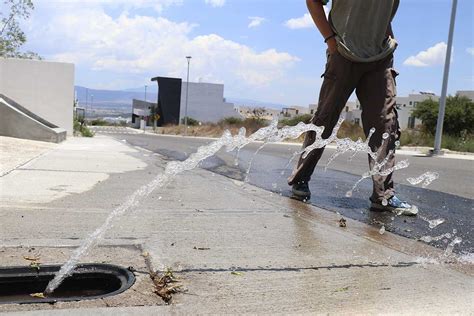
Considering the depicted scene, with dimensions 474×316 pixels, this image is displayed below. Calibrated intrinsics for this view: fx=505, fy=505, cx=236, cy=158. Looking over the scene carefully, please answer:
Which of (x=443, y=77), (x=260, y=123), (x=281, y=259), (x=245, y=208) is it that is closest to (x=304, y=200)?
(x=245, y=208)

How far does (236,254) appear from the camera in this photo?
3389mm

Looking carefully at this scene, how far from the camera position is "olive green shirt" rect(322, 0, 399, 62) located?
4855 mm

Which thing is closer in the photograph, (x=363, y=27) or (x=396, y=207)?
(x=363, y=27)

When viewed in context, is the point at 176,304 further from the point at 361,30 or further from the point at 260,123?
the point at 260,123

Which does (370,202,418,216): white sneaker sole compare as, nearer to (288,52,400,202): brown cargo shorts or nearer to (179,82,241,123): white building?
(288,52,400,202): brown cargo shorts

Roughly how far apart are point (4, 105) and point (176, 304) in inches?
496

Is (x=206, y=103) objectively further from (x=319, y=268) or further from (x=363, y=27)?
(x=319, y=268)

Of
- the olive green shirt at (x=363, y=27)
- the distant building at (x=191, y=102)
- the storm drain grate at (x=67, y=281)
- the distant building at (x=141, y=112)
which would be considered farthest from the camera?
the distant building at (x=141, y=112)

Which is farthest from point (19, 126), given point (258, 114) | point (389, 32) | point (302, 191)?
point (258, 114)

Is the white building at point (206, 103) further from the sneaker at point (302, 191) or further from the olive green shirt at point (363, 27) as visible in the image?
the olive green shirt at point (363, 27)

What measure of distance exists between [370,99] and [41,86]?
15701mm

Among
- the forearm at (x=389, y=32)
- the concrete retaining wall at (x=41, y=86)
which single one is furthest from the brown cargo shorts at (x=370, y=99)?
the concrete retaining wall at (x=41, y=86)

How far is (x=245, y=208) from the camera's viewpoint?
5023 millimetres

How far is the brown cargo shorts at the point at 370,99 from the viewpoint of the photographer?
4.94m
